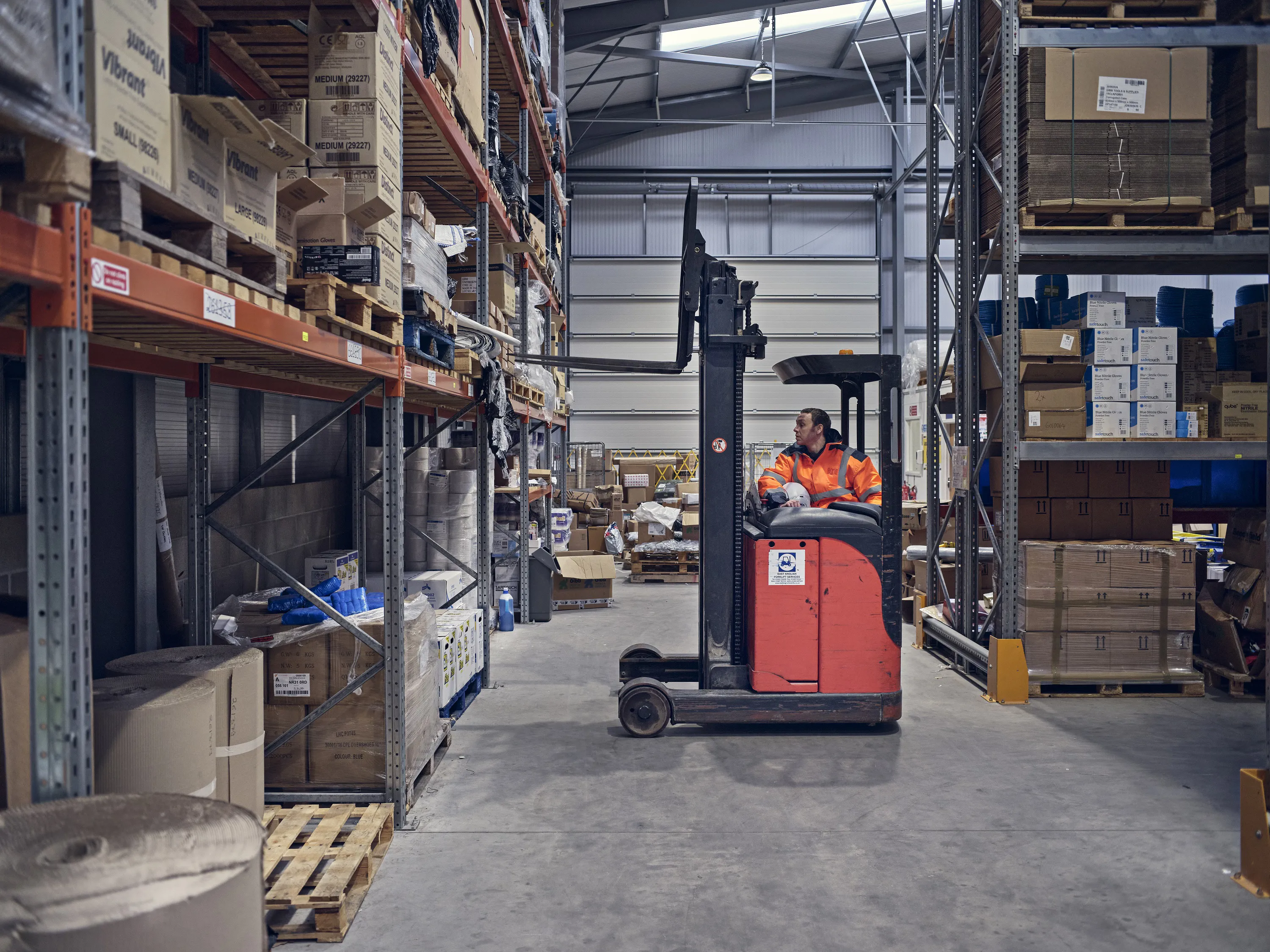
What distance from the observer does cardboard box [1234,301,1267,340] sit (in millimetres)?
6922

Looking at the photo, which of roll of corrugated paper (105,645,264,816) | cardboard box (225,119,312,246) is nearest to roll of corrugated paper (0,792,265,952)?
roll of corrugated paper (105,645,264,816)

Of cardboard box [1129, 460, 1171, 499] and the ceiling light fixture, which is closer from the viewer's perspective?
cardboard box [1129, 460, 1171, 499]

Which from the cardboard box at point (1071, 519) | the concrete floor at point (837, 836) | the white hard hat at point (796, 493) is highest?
the white hard hat at point (796, 493)

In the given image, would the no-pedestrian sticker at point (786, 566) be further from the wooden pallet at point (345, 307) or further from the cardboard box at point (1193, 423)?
the cardboard box at point (1193, 423)

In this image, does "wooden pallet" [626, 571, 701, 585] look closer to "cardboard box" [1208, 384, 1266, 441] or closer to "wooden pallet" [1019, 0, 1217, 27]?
"cardboard box" [1208, 384, 1266, 441]

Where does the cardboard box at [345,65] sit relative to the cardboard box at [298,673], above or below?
above

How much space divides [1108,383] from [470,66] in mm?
4708

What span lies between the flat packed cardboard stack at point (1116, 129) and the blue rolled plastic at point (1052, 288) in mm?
838

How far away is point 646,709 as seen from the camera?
557 centimetres

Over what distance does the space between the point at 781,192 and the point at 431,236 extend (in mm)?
16365

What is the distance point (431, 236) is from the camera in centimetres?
520

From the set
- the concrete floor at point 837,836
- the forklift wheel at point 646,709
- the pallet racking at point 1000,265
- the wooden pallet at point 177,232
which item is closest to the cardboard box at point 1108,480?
the pallet racking at point 1000,265

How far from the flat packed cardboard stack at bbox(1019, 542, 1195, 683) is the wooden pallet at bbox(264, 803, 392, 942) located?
14.8 feet

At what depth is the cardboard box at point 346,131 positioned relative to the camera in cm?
372
